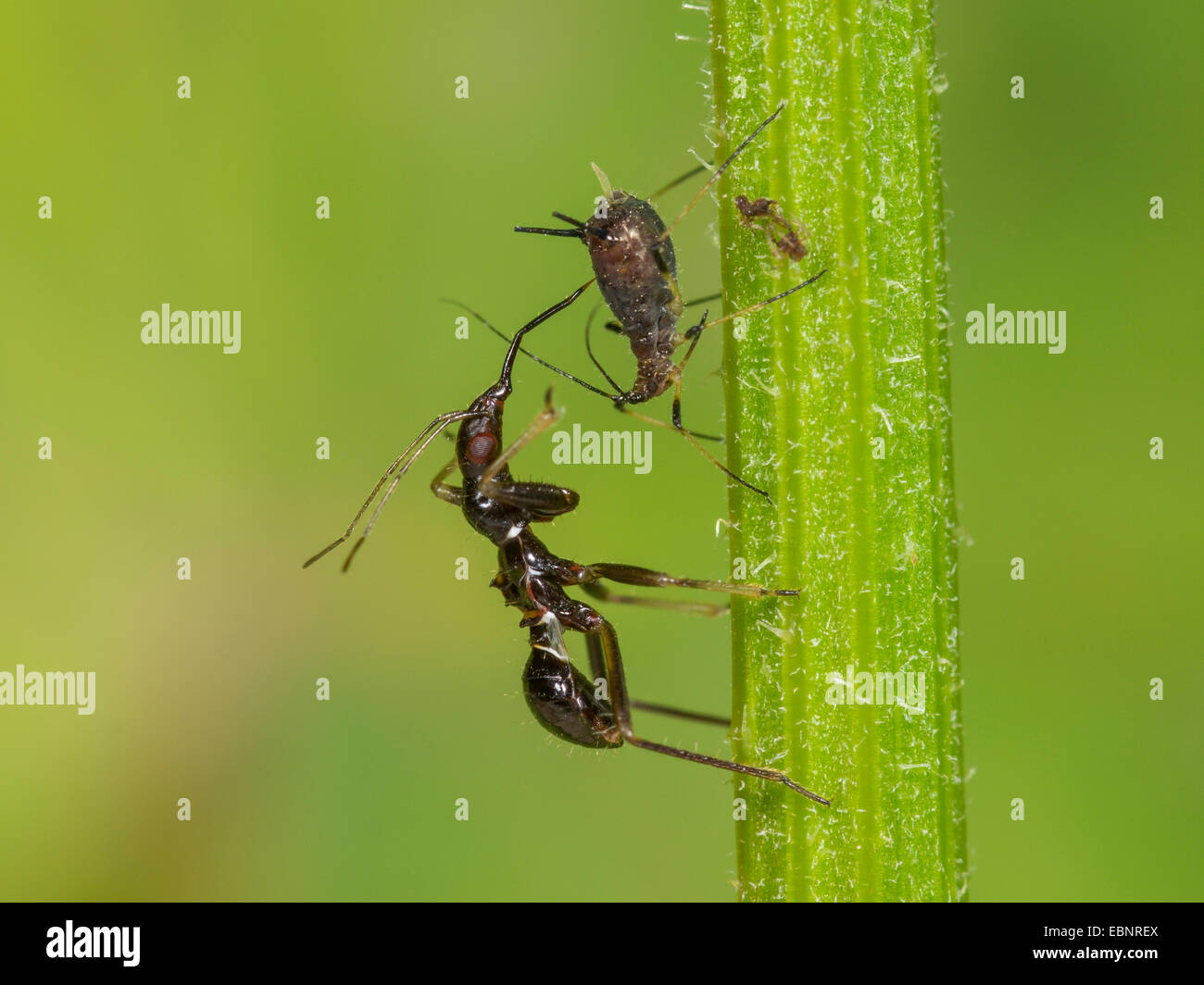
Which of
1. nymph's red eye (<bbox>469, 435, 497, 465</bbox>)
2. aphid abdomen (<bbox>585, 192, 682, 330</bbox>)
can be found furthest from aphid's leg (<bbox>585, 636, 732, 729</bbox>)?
aphid abdomen (<bbox>585, 192, 682, 330</bbox>)

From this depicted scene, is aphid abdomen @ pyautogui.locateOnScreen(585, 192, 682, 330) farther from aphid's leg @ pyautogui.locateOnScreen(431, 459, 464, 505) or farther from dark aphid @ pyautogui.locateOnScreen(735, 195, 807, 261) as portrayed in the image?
aphid's leg @ pyautogui.locateOnScreen(431, 459, 464, 505)

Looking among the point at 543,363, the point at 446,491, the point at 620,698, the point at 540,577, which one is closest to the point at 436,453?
the point at 446,491

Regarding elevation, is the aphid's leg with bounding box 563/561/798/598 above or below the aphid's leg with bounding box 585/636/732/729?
above

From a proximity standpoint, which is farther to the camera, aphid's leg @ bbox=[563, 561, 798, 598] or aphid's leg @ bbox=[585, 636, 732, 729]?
aphid's leg @ bbox=[585, 636, 732, 729]

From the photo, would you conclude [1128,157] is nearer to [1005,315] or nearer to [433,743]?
[1005,315]

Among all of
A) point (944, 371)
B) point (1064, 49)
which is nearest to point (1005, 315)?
point (1064, 49)

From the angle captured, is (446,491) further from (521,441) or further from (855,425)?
(855,425)

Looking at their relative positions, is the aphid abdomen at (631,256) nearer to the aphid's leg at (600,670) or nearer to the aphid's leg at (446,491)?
the aphid's leg at (446,491)

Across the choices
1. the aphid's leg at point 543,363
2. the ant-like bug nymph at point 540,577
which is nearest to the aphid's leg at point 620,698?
the ant-like bug nymph at point 540,577

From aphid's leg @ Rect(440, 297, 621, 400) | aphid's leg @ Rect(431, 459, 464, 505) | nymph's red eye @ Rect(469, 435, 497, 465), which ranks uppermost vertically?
aphid's leg @ Rect(440, 297, 621, 400)
